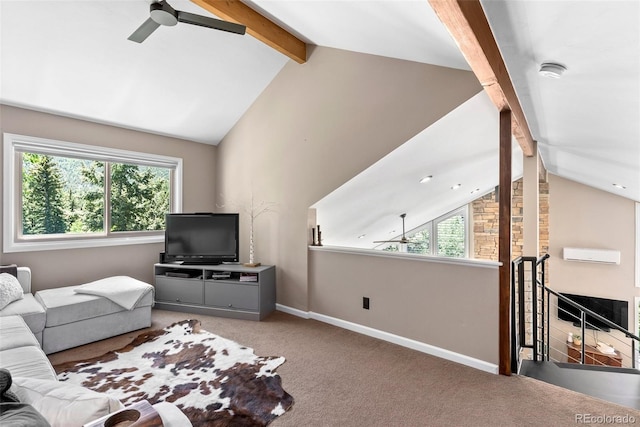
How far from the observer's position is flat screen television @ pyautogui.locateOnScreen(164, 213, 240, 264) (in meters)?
4.20

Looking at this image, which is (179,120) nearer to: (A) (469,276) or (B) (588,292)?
(A) (469,276)

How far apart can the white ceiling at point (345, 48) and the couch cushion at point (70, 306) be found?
197cm

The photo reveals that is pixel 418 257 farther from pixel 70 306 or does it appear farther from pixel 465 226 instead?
pixel 465 226

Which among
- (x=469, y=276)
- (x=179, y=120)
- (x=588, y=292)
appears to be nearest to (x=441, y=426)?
(x=469, y=276)

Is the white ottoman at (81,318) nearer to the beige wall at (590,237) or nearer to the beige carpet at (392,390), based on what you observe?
the beige carpet at (392,390)

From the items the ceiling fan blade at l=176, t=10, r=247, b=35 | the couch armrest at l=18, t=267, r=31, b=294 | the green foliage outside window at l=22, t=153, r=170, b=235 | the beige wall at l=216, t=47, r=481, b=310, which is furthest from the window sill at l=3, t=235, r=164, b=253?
the ceiling fan blade at l=176, t=10, r=247, b=35

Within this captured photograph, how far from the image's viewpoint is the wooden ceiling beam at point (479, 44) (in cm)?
131

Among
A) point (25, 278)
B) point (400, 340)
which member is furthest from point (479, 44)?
point (25, 278)

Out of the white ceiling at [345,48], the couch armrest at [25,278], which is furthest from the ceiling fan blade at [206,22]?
the couch armrest at [25,278]

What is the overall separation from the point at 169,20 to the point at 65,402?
7.72ft

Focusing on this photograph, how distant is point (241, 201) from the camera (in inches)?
186

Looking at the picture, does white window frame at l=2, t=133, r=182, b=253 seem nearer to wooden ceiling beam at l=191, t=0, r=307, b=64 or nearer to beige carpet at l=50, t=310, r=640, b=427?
beige carpet at l=50, t=310, r=640, b=427

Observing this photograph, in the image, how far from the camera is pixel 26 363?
1.97 metres

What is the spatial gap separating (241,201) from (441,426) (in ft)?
11.8
